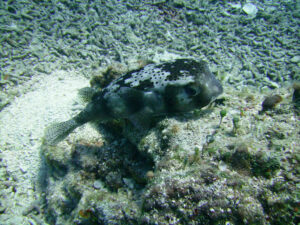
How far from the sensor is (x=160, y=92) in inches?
113

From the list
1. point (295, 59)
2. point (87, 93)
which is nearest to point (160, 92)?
point (87, 93)

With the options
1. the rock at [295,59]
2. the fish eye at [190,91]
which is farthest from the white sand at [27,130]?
the rock at [295,59]

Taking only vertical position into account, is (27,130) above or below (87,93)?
below

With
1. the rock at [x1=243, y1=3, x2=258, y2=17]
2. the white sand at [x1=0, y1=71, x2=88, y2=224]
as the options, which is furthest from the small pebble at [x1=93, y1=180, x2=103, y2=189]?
the rock at [x1=243, y1=3, x2=258, y2=17]

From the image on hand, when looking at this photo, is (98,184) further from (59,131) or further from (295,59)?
(295,59)

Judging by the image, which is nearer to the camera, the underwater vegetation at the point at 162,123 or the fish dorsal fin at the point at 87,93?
the underwater vegetation at the point at 162,123

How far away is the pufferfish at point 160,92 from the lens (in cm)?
281

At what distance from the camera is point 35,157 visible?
13.5 feet

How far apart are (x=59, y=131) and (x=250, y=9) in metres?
7.29

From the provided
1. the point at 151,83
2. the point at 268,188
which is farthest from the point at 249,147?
the point at 151,83

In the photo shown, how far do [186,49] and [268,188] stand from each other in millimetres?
4596

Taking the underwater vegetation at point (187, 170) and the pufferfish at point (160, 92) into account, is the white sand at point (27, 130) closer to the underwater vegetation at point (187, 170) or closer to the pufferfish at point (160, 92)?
the underwater vegetation at point (187, 170)

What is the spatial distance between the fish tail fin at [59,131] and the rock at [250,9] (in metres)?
6.77

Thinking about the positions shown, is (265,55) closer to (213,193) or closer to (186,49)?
(186,49)
